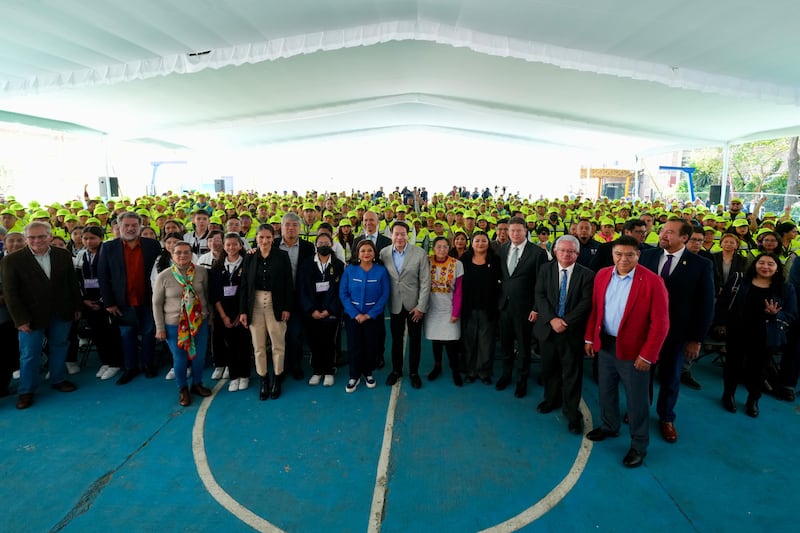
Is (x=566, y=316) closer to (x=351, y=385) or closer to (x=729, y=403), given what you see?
(x=729, y=403)

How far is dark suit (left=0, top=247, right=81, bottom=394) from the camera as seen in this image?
451cm

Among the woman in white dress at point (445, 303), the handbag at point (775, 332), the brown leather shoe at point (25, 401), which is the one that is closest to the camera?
the handbag at point (775, 332)

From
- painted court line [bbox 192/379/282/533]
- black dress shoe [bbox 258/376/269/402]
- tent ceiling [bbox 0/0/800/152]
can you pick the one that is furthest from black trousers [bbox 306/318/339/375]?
tent ceiling [bbox 0/0/800/152]

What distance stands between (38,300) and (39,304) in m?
0.05

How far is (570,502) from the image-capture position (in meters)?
3.23

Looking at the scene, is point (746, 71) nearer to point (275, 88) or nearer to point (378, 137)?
point (275, 88)

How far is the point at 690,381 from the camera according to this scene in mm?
5090

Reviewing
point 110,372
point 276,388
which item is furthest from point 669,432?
point 110,372

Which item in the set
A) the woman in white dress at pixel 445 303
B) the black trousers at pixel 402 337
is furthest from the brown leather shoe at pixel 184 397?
the woman in white dress at pixel 445 303

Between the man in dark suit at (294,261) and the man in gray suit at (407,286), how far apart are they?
102 centimetres

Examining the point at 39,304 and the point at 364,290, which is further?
the point at 364,290

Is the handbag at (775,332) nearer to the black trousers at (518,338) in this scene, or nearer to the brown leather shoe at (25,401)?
the black trousers at (518,338)

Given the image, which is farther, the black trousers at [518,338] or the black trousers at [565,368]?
the black trousers at [518,338]

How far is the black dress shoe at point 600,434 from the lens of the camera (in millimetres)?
4004
